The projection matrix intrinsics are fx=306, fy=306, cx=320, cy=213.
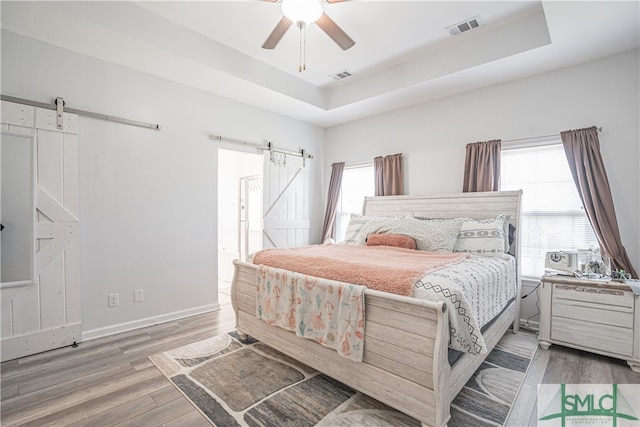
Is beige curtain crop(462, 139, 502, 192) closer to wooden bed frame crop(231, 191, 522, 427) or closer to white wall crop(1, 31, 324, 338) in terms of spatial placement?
wooden bed frame crop(231, 191, 522, 427)

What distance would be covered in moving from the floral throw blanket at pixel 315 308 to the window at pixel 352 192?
2.60 metres

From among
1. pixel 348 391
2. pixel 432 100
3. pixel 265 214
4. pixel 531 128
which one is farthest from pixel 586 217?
pixel 265 214

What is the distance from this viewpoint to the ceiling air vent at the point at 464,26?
2.80m

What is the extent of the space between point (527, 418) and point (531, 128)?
9.09ft

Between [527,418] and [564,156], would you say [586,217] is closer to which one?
[564,156]

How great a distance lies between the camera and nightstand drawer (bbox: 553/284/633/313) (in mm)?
2357

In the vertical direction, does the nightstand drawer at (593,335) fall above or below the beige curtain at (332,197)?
below

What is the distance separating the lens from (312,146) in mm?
5160

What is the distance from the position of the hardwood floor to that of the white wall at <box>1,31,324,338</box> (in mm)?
485

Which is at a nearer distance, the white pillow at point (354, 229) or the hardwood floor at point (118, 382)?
the hardwood floor at point (118, 382)

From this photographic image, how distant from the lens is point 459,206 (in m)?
3.59

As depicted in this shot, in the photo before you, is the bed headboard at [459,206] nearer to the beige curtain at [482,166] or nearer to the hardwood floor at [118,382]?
the beige curtain at [482,166]

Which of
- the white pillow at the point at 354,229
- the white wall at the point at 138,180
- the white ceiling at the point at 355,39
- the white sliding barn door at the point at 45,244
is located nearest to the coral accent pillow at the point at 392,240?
the white pillow at the point at 354,229

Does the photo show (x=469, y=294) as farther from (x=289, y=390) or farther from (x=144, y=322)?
(x=144, y=322)
